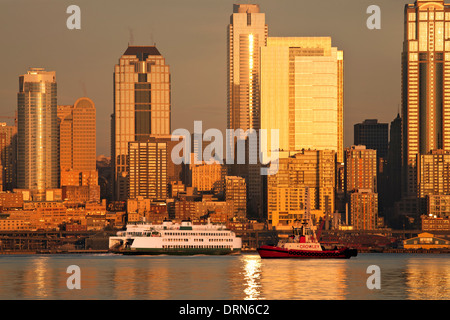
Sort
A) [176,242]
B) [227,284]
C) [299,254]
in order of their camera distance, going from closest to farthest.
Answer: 1. [227,284]
2. [299,254]
3. [176,242]

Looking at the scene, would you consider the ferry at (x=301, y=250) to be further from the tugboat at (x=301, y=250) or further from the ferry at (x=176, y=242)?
the ferry at (x=176, y=242)

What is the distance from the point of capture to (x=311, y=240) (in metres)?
170

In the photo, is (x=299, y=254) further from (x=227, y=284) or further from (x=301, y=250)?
(x=227, y=284)

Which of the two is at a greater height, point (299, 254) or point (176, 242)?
point (299, 254)

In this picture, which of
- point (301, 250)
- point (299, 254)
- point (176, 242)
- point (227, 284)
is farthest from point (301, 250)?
point (227, 284)

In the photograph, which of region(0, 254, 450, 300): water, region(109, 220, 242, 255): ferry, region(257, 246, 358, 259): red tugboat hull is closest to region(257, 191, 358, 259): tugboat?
region(257, 246, 358, 259): red tugboat hull

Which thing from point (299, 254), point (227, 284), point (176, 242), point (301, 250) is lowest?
point (176, 242)

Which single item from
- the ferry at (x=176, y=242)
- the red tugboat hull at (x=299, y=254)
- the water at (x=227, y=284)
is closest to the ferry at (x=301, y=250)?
the red tugboat hull at (x=299, y=254)

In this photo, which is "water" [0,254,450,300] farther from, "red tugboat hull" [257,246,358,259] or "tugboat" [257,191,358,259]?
"tugboat" [257,191,358,259]

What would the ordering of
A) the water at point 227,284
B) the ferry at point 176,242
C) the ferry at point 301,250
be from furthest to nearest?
the ferry at point 176,242, the ferry at point 301,250, the water at point 227,284

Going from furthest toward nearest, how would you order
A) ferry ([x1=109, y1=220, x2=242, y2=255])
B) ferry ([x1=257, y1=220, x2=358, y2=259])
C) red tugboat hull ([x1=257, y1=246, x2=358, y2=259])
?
ferry ([x1=109, y1=220, x2=242, y2=255])
ferry ([x1=257, y1=220, x2=358, y2=259])
red tugboat hull ([x1=257, y1=246, x2=358, y2=259])
